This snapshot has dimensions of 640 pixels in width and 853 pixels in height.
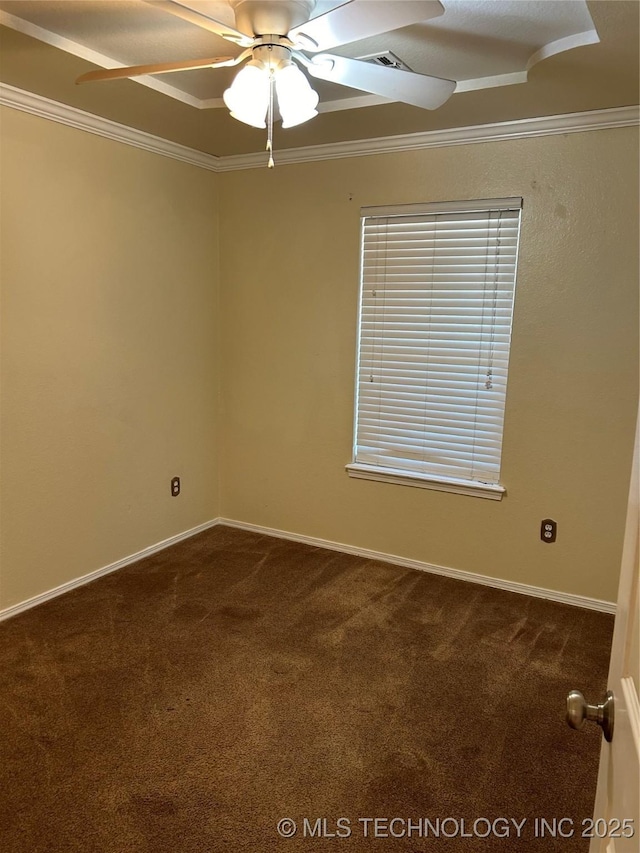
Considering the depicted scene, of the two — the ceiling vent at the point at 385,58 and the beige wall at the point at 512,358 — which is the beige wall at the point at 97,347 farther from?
the ceiling vent at the point at 385,58

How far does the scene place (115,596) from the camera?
3117mm

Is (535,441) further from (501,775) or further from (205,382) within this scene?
(205,382)

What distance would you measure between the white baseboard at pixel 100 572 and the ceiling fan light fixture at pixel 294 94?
2495 millimetres

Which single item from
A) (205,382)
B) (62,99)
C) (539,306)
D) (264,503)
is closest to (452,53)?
(539,306)

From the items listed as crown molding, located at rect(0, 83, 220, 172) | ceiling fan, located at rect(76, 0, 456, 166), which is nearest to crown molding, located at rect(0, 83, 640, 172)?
crown molding, located at rect(0, 83, 220, 172)

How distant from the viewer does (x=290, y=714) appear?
2.24 meters

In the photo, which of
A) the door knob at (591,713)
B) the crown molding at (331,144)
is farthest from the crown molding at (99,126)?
the door knob at (591,713)

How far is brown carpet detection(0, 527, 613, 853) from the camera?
5.82ft

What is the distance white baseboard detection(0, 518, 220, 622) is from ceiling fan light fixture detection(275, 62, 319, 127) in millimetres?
2495

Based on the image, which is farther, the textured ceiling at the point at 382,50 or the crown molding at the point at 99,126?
the crown molding at the point at 99,126

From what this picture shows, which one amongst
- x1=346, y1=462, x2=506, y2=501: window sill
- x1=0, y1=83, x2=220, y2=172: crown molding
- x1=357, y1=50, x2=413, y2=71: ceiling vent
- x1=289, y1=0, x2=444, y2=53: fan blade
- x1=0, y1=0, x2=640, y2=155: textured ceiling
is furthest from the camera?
x1=346, y1=462, x2=506, y2=501: window sill

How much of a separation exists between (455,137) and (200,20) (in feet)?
6.16

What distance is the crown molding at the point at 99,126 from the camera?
103 inches

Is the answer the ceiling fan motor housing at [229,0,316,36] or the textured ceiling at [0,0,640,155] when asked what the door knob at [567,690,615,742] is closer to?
the ceiling fan motor housing at [229,0,316,36]
